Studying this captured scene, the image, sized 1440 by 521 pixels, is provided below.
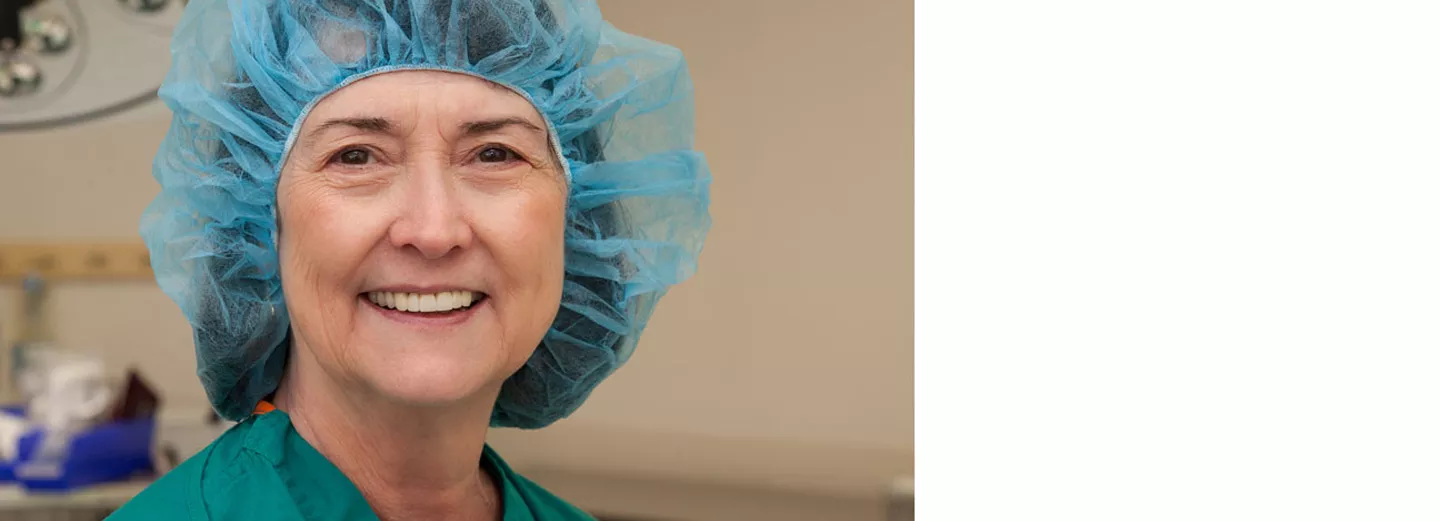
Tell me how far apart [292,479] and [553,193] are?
0.33 m

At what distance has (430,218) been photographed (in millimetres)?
987

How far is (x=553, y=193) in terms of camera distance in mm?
1092

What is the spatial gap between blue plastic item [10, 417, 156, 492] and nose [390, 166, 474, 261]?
1.71 m

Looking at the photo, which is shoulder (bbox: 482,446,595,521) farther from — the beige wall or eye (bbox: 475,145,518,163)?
the beige wall

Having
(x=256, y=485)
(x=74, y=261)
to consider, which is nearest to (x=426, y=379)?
(x=256, y=485)

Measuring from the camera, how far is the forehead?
101cm

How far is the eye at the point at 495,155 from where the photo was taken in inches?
41.3

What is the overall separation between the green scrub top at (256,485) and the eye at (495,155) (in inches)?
11.7

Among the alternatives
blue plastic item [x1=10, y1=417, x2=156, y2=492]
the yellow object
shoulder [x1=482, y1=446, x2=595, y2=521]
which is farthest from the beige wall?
shoulder [x1=482, y1=446, x2=595, y2=521]
